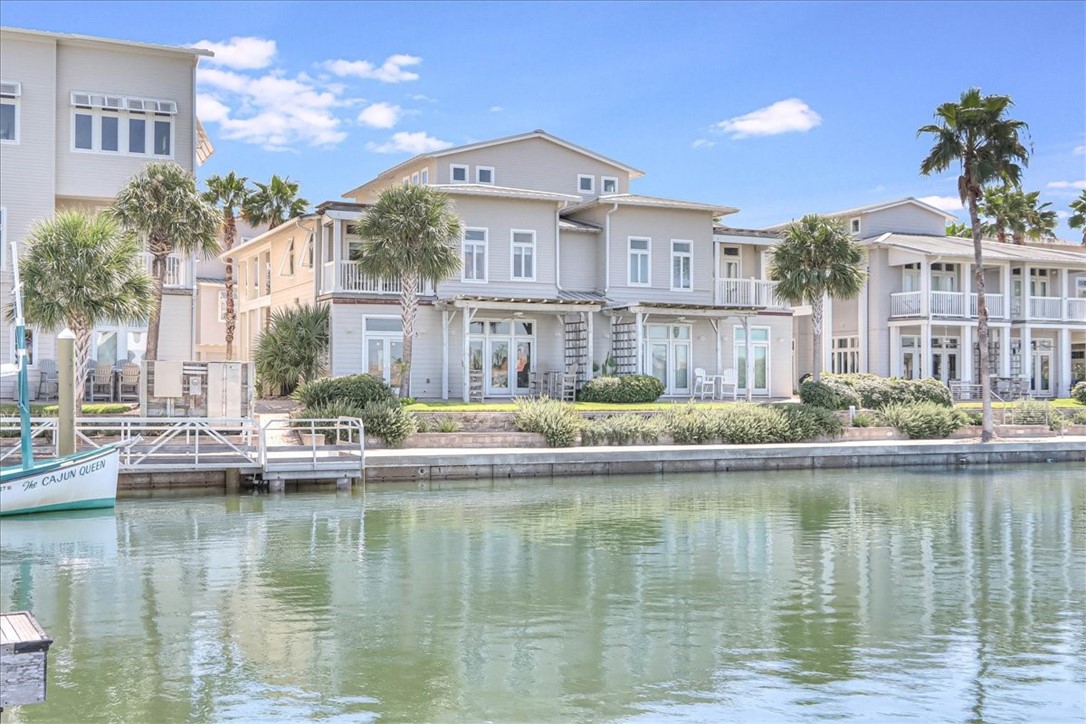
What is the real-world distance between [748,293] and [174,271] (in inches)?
724

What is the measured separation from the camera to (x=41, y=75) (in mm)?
28625

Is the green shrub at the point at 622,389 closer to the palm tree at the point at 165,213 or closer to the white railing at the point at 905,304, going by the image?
the palm tree at the point at 165,213

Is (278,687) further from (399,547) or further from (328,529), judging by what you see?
(328,529)

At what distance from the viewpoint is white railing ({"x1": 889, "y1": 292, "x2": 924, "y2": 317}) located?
4084cm

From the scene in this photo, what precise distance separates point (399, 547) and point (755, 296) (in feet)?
77.0

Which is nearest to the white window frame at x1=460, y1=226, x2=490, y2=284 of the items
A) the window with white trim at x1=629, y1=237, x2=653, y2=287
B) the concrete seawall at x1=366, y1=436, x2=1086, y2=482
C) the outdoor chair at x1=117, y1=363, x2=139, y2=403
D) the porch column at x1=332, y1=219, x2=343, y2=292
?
the porch column at x1=332, y1=219, x2=343, y2=292

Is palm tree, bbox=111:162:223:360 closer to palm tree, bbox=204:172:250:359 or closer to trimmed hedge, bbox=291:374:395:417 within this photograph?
trimmed hedge, bbox=291:374:395:417

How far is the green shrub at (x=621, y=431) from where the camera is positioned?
88.7ft

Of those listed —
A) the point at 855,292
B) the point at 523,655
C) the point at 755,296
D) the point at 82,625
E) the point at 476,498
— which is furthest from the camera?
the point at 755,296

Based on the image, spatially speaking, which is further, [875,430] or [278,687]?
[875,430]

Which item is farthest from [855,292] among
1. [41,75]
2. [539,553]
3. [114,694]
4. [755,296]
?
[114,694]

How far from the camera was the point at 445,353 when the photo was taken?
3131cm

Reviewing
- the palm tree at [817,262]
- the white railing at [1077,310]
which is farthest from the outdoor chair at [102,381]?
the white railing at [1077,310]

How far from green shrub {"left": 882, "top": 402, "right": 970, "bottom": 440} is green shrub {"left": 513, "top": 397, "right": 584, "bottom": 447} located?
987 cm
